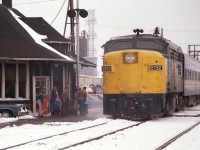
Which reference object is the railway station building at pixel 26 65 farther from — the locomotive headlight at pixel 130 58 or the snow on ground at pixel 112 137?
the snow on ground at pixel 112 137

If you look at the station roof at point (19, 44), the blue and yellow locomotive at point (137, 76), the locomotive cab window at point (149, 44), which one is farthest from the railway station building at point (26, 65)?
the locomotive cab window at point (149, 44)

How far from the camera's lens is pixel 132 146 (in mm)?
11867

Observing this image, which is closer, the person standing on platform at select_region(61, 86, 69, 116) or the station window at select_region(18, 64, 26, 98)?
the station window at select_region(18, 64, 26, 98)

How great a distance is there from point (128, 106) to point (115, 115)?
121 centimetres

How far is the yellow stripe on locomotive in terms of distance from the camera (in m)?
20.1

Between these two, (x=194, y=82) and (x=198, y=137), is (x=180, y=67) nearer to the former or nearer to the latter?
(x=194, y=82)

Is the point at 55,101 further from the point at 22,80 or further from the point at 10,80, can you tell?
the point at 10,80

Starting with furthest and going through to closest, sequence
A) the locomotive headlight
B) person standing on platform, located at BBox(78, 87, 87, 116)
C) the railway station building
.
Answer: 1. person standing on platform, located at BBox(78, 87, 87, 116)
2. the railway station building
3. the locomotive headlight

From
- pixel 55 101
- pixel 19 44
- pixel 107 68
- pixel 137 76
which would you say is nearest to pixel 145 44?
pixel 137 76

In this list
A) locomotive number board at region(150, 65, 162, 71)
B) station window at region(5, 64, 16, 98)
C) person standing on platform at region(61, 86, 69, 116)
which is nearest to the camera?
locomotive number board at region(150, 65, 162, 71)

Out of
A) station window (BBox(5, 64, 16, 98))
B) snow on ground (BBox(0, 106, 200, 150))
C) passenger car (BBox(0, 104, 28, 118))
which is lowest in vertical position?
snow on ground (BBox(0, 106, 200, 150))

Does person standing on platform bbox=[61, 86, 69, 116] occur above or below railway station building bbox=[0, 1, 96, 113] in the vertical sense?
below

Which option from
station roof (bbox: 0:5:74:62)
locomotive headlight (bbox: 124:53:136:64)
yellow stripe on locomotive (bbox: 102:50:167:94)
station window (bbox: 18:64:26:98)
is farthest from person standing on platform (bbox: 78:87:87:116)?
locomotive headlight (bbox: 124:53:136:64)

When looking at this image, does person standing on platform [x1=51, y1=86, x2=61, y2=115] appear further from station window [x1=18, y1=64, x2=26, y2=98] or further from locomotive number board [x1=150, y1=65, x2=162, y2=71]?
locomotive number board [x1=150, y1=65, x2=162, y2=71]
